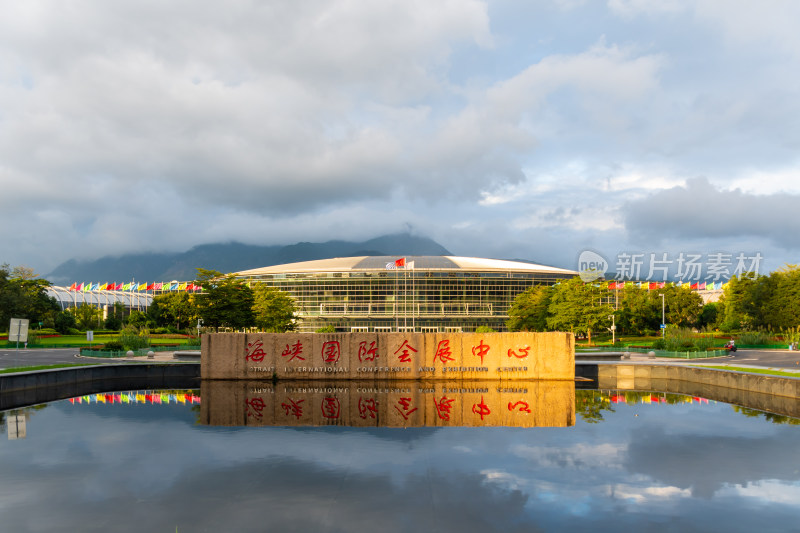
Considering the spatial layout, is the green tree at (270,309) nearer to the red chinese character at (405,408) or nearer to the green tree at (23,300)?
the green tree at (23,300)

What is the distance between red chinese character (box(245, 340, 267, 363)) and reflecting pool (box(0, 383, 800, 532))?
1042 cm

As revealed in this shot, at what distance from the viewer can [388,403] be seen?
26.5 m

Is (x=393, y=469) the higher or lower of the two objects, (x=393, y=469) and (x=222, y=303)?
the lower

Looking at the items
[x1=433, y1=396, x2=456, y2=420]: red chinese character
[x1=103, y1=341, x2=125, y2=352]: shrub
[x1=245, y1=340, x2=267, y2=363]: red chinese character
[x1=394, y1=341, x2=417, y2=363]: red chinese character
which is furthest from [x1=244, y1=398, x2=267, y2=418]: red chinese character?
[x1=103, y1=341, x2=125, y2=352]: shrub

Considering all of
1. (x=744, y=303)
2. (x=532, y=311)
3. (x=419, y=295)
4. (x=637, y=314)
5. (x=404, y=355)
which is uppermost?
(x=419, y=295)

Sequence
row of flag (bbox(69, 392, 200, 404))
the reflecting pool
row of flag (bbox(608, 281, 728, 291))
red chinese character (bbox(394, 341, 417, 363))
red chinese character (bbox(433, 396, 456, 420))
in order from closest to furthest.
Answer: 1. the reflecting pool
2. red chinese character (bbox(433, 396, 456, 420))
3. row of flag (bbox(69, 392, 200, 404))
4. red chinese character (bbox(394, 341, 417, 363))
5. row of flag (bbox(608, 281, 728, 291))

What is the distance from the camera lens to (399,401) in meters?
27.1


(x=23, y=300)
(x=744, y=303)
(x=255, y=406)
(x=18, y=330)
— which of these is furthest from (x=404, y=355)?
(x=744, y=303)

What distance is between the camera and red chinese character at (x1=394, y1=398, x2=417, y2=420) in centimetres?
2355


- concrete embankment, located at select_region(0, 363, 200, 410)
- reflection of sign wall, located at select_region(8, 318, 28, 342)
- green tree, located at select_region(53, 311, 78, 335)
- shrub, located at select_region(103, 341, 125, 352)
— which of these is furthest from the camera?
green tree, located at select_region(53, 311, 78, 335)

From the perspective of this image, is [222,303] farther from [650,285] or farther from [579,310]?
[650,285]

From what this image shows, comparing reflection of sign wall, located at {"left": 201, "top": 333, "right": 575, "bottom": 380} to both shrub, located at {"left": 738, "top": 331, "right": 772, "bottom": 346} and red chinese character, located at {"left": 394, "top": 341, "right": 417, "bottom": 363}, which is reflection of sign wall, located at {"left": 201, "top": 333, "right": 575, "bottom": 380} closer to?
red chinese character, located at {"left": 394, "top": 341, "right": 417, "bottom": 363}

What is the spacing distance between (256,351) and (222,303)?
76.4 feet

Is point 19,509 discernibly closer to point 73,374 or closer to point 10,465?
point 10,465
